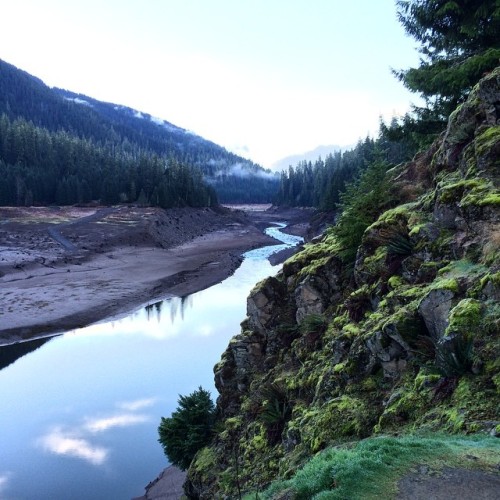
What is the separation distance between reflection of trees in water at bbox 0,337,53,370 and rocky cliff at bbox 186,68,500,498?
2171cm

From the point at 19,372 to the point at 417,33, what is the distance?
106 ft

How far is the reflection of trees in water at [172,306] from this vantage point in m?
42.3

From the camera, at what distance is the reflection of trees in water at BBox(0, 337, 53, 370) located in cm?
3084

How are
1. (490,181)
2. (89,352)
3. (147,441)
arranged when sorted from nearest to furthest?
(490,181)
(147,441)
(89,352)

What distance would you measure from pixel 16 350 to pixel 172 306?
53.6 feet

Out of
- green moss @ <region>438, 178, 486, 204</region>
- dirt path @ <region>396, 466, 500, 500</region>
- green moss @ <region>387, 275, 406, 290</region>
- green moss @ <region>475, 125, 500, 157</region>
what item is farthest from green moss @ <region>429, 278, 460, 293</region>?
green moss @ <region>475, 125, 500, 157</region>

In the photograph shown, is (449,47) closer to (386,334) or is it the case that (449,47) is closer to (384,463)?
(386,334)

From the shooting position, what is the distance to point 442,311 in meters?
8.51

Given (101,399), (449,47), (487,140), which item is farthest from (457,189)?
(101,399)

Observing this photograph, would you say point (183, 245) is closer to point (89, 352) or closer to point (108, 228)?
point (108, 228)

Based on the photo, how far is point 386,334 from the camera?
31.0ft

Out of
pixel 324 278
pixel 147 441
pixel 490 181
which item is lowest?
pixel 147 441

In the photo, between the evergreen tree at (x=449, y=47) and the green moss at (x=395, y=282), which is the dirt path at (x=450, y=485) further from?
the evergreen tree at (x=449, y=47)

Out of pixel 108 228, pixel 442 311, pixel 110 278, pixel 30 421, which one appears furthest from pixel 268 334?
pixel 108 228
